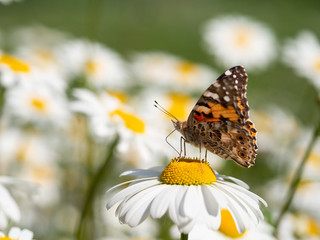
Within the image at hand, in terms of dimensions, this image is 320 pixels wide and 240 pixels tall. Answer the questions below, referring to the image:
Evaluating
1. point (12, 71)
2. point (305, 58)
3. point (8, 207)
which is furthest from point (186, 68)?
point (8, 207)

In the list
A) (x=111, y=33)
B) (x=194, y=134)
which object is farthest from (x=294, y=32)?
(x=194, y=134)

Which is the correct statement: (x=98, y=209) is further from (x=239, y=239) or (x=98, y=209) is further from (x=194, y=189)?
(x=194, y=189)

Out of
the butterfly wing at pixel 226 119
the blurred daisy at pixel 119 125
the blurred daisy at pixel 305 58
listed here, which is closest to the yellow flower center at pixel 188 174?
the butterfly wing at pixel 226 119

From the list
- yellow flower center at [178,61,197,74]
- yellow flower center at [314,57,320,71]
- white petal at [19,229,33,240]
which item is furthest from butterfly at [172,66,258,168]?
yellow flower center at [178,61,197,74]

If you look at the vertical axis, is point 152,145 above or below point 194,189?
below

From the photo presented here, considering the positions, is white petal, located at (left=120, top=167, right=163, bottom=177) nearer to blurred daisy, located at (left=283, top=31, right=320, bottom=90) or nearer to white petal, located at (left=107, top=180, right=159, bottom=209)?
white petal, located at (left=107, top=180, right=159, bottom=209)

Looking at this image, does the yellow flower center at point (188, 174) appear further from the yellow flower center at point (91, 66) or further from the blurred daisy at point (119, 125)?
the yellow flower center at point (91, 66)
